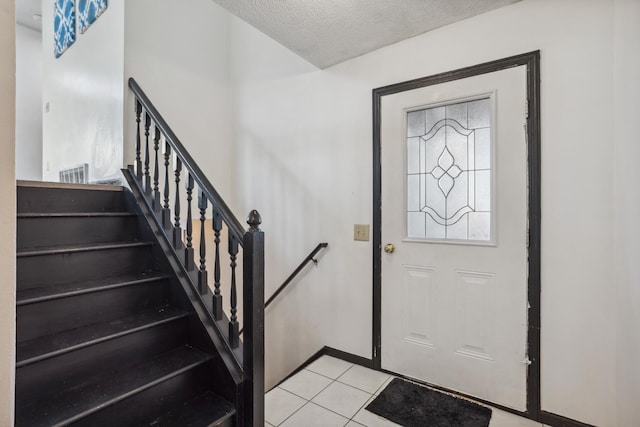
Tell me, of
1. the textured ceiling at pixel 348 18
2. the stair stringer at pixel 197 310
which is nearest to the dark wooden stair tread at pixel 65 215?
the stair stringer at pixel 197 310

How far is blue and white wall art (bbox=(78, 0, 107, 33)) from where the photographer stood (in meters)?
2.94

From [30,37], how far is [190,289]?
5724 mm

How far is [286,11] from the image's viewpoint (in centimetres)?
185

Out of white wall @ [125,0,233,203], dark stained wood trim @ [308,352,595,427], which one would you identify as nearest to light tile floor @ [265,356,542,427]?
dark stained wood trim @ [308,352,595,427]

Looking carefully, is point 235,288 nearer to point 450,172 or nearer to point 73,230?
point 73,230

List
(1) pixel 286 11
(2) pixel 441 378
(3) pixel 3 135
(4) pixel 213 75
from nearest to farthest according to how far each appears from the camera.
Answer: (3) pixel 3 135 → (1) pixel 286 11 → (2) pixel 441 378 → (4) pixel 213 75

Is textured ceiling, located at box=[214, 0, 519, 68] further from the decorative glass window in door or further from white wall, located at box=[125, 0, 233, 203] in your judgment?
white wall, located at box=[125, 0, 233, 203]

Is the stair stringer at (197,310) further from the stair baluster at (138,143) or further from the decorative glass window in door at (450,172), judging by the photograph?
the decorative glass window in door at (450,172)

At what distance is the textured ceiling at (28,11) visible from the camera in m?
4.32

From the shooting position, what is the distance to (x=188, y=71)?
3.10 meters

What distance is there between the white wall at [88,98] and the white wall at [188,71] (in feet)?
0.47

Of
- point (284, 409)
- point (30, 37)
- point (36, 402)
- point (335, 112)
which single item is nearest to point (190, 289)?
point (36, 402)

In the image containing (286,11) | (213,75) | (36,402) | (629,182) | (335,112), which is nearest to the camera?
(36,402)

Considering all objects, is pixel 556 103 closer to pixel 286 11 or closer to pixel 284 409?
pixel 286 11
